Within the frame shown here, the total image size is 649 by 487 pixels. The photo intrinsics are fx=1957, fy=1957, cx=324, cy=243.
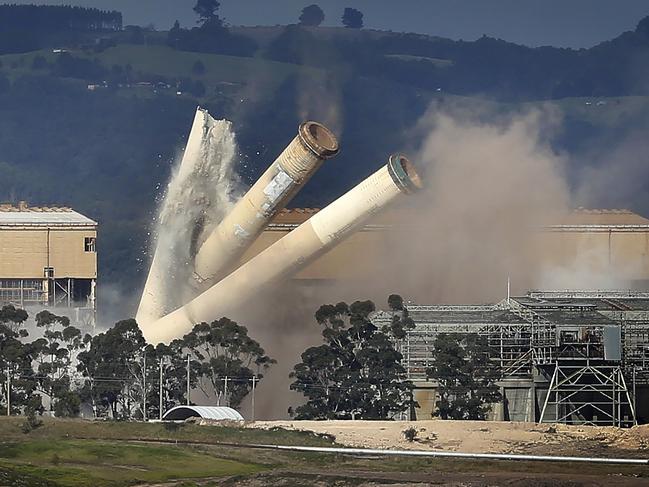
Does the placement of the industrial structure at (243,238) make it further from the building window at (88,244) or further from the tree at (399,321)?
the building window at (88,244)

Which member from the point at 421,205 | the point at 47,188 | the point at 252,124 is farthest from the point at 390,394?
the point at 47,188

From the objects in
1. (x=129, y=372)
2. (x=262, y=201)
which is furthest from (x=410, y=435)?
(x=262, y=201)

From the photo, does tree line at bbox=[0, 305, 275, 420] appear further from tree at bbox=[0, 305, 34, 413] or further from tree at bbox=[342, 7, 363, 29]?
tree at bbox=[342, 7, 363, 29]

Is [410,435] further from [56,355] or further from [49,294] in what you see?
[49,294]

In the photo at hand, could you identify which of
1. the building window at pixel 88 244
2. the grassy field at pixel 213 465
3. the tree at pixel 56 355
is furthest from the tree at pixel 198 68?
the grassy field at pixel 213 465

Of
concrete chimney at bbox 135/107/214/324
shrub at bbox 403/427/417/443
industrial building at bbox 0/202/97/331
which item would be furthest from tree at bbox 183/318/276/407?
industrial building at bbox 0/202/97/331

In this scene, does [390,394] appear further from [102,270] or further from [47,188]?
[47,188]

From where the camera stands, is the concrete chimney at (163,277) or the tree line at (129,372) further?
the concrete chimney at (163,277)
